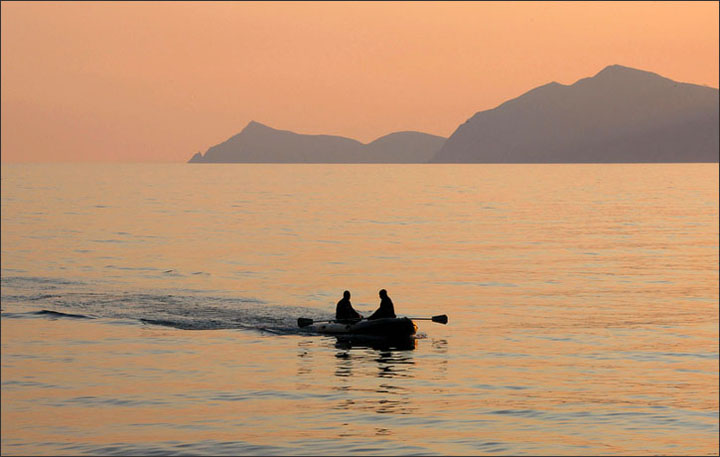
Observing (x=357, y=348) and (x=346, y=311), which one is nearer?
(x=357, y=348)

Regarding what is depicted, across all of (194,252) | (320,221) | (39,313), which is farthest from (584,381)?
(320,221)

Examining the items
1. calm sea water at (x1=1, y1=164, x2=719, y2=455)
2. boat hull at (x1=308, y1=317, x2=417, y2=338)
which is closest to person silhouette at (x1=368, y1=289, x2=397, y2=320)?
boat hull at (x1=308, y1=317, x2=417, y2=338)

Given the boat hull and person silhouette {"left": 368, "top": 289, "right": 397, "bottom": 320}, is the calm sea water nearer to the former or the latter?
the boat hull

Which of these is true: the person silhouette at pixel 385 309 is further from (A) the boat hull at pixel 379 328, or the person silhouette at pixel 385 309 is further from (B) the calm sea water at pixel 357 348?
(B) the calm sea water at pixel 357 348

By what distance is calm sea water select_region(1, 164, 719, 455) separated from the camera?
23344mm

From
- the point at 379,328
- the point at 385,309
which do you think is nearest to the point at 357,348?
the point at 379,328

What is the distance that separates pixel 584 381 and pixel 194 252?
43212 mm

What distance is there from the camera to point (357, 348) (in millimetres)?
34969

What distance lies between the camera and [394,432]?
76.3ft

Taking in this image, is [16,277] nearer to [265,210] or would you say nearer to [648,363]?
[648,363]

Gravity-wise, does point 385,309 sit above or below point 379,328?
above

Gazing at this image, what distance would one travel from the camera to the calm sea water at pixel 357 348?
2334cm

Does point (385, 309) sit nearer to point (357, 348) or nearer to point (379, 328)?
point (379, 328)

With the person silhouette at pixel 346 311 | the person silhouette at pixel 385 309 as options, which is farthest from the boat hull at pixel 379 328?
the person silhouette at pixel 346 311
